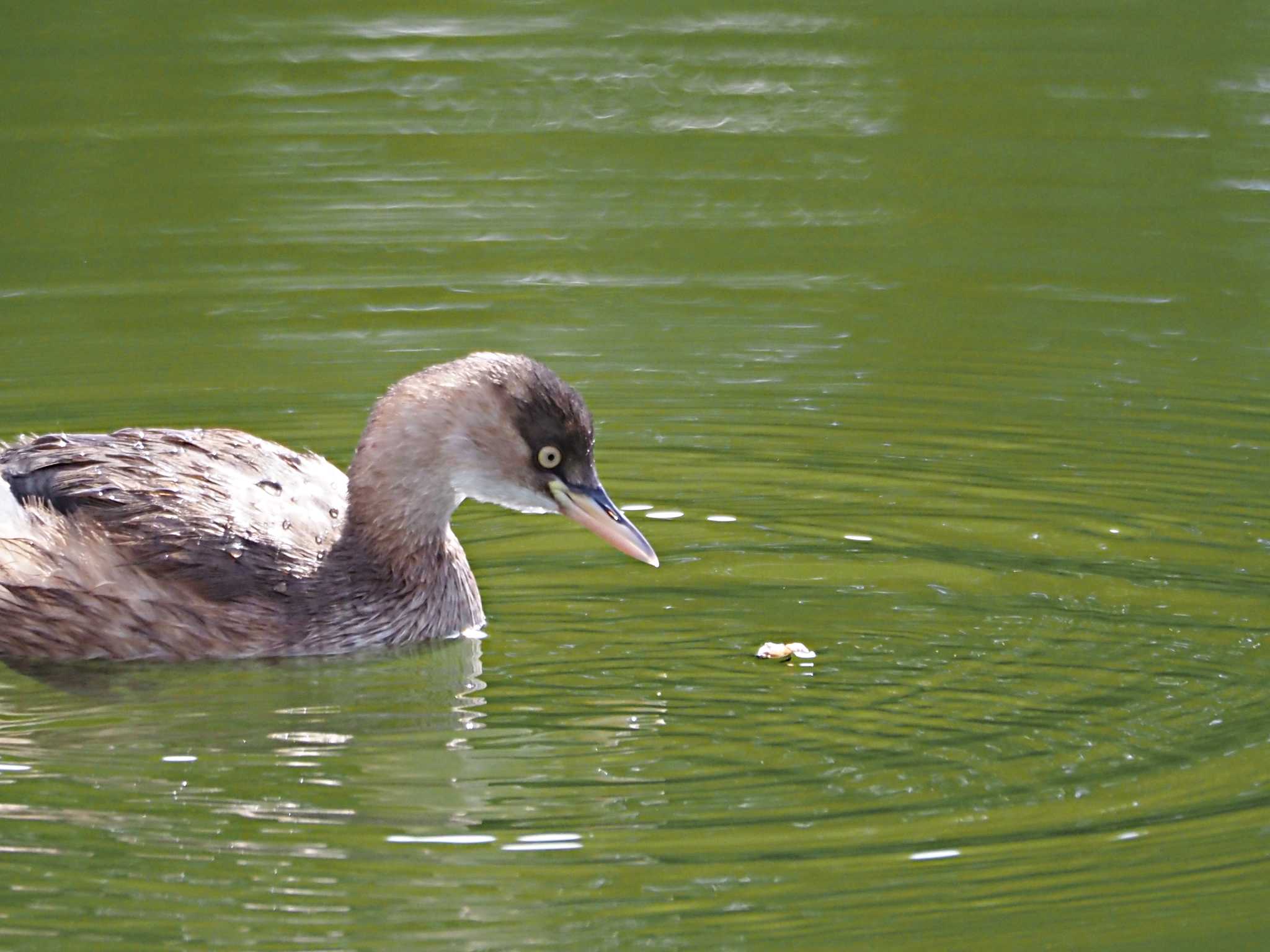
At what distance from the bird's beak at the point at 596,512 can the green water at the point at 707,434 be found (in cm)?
24

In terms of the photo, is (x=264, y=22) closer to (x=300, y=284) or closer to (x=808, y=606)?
(x=300, y=284)

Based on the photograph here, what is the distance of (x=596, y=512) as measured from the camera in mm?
8258

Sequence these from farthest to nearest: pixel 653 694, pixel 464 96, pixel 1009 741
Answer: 1. pixel 464 96
2. pixel 653 694
3. pixel 1009 741

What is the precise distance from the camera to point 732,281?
1215 centimetres

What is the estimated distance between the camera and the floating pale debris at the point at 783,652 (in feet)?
25.3

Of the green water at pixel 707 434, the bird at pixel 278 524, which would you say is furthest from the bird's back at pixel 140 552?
the green water at pixel 707 434

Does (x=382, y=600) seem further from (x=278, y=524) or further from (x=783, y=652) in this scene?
(x=783, y=652)

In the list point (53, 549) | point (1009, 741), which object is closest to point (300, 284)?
point (53, 549)

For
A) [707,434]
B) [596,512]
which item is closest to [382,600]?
[596,512]

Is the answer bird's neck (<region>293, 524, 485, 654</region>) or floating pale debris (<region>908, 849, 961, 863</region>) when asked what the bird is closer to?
bird's neck (<region>293, 524, 485, 654</region>)

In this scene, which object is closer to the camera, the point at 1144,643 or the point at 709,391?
the point at 1144,643

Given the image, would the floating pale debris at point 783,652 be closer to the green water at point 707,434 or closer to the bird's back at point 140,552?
the green water at point 707,434

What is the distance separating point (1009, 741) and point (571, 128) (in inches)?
318

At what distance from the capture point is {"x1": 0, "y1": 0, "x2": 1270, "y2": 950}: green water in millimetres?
6094
